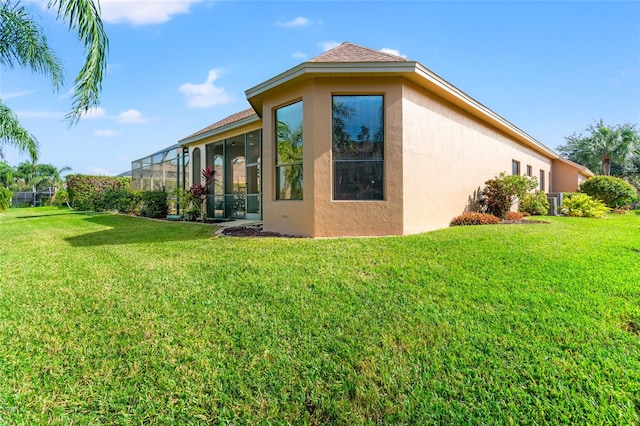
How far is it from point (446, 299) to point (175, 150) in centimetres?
1592

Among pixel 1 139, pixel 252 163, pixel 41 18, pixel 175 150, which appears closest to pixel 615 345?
pixel 252 163

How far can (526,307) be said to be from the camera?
138 inches

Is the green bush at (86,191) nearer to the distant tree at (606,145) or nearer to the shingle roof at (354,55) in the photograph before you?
the shingle roof at (354,55)

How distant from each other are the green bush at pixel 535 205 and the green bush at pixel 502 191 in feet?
10.3

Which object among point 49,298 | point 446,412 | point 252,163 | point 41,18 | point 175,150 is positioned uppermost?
point 41,18

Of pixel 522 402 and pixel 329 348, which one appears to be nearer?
pixel 522 402

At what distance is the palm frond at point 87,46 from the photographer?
17.9 ft

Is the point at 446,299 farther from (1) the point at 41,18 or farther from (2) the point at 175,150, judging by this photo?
(2) the point at 175,150

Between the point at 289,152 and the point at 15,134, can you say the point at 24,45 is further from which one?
the point at 289,152

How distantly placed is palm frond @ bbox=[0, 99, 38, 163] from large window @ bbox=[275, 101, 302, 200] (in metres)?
7.69

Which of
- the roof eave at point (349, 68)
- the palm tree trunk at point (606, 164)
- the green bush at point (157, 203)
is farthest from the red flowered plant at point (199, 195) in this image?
the palm tree trunk at point (606, 164)

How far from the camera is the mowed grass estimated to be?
2.20 m

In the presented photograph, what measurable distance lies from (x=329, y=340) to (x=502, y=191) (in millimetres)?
10443

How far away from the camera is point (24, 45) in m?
7.87
